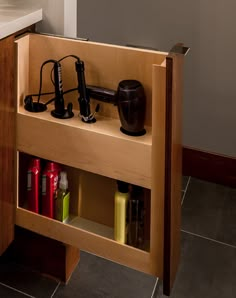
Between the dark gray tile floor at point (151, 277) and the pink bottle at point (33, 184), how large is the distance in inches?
14.9

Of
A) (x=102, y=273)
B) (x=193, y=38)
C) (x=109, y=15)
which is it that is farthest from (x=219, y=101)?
(x=102, y=273)

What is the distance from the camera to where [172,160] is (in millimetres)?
1250

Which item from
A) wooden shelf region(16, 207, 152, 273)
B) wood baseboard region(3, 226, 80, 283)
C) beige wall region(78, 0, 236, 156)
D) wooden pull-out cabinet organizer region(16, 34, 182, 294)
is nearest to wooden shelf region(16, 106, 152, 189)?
wooden pull-out cabinet organizer region(16, 34, 182, 294)

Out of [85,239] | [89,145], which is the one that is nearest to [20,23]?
[89,145]

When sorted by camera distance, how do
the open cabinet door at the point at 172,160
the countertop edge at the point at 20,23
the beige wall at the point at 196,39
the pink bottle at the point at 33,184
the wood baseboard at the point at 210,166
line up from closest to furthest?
1. the open cabinet door at the point at 172,160
2. the countertop edge at the point at 20,23
3. the pink bottle at the point at 33,184
4. the beige wall at the point at 196,39
5. the wood baseboard at the point at 210,166

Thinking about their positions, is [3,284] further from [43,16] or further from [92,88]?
[43,16]

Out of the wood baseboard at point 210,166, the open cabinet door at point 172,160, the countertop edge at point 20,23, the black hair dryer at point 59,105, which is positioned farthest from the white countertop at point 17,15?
the wood baseboard at point 210,166

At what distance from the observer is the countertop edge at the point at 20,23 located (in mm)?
1282

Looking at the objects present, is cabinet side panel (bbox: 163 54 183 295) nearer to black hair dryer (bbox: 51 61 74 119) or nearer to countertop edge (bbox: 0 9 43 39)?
black hair dryer (bbox: 51 61 74 119)

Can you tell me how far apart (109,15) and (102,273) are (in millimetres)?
1272

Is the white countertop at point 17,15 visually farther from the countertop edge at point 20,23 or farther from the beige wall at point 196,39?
the beige wall at point 196,39

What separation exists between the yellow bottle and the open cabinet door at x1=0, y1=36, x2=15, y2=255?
1.17 feet

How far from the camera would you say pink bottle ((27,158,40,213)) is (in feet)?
4.88

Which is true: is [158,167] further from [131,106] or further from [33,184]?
[33,184]
